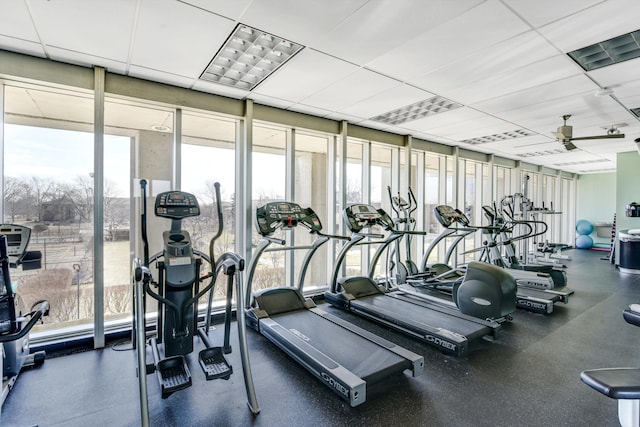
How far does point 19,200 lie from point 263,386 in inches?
123

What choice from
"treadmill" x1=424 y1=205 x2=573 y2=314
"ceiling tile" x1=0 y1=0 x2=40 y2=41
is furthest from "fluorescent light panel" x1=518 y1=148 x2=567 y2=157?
"ceiling tile" x1=0 y1=0 x2=40 y2=41

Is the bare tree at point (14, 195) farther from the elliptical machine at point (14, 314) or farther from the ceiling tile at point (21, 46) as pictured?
the ceiling tile at point (21, 46)

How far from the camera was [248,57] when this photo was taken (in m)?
3.13

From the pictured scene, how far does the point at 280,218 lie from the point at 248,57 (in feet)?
5.67

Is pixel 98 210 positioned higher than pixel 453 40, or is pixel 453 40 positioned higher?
pixel 453 40

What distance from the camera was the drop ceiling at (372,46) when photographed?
7.58ft

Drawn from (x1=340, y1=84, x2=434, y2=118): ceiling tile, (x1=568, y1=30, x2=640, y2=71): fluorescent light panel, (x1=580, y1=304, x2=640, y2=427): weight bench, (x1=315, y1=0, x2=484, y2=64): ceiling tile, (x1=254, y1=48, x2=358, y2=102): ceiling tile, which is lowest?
(x1=580, y1=304, x2=640, y2=427): weight bench

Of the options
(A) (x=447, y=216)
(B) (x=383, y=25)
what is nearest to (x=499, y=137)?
(A) (x=447, y=216)

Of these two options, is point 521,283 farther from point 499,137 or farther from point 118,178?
point 118,178

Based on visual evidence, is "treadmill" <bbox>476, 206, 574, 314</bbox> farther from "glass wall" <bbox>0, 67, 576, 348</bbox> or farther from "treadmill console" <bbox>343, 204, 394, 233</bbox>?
"glass wall" <bbox>0, 67, 576, 348</bbox>

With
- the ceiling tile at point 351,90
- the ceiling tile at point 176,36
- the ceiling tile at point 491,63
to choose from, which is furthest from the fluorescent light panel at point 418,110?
the ceiling tile at point 176,36

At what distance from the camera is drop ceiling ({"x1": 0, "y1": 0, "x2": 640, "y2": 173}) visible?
231 cm

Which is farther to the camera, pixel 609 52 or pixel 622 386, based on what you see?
pixel 609 52

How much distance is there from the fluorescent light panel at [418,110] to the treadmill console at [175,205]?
3.28 metres
